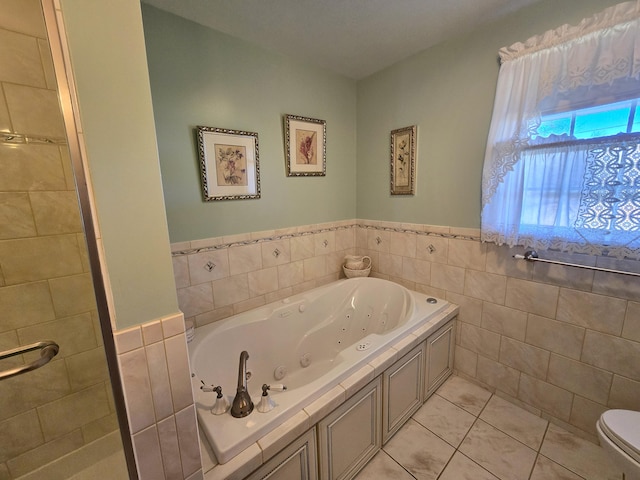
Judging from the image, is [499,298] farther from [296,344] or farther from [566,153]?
[296,344]

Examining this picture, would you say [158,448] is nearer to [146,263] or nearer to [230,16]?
[146,263]

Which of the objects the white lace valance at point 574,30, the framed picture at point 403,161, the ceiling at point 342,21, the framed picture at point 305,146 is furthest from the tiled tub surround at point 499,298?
the ceiling at point 342,21

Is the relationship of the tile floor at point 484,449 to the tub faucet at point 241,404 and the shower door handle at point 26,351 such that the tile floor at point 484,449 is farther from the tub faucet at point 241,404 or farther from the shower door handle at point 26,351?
the shower door handle at point 26,351

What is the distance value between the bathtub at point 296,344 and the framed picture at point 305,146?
3.43ft

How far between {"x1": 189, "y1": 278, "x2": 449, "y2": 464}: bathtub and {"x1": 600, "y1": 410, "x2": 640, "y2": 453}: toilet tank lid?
880 millimetres

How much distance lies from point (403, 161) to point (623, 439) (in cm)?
191

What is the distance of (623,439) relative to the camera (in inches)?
40.4

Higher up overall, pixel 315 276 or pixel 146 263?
pixel 146 263

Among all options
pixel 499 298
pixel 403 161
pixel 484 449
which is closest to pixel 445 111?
pixel 403 161

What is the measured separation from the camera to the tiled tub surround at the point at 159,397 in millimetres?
722

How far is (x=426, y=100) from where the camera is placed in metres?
1.98

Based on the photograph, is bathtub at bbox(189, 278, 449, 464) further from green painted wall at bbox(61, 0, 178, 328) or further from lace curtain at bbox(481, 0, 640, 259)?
lace curtain at bbox(481, 0, 640, 259)

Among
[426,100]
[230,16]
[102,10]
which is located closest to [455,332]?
[426,100]

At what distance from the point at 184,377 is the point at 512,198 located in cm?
190
